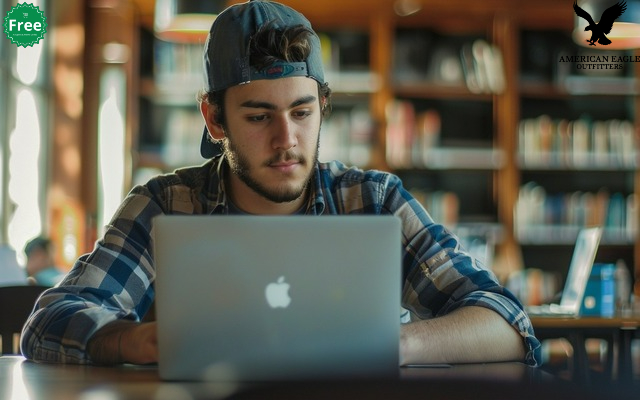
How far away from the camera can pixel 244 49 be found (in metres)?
1.77

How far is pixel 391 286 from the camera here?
1193mm

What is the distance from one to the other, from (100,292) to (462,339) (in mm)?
712

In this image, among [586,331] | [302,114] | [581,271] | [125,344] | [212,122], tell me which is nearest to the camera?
[125,344]

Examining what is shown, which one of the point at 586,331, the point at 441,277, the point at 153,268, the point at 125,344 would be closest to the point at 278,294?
the point at 125,344

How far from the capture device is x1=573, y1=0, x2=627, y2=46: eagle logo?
3992mm

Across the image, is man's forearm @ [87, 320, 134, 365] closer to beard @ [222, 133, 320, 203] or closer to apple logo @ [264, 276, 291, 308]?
apple logo @ [264, 276, 291, 308]

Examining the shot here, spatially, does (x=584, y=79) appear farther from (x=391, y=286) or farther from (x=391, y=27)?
(x=391, y=286)

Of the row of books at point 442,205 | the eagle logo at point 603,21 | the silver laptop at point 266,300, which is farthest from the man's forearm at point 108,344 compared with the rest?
the row of books at point 442,205

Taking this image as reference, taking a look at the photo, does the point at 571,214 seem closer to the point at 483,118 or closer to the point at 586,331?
the point at 483,118

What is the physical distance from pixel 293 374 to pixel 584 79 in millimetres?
4765

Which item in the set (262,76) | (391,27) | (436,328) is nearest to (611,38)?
(391,27)

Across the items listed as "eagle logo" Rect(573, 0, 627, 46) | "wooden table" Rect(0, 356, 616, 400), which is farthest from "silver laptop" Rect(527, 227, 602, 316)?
"wooden table" Rect(0, 356, 616, 400)

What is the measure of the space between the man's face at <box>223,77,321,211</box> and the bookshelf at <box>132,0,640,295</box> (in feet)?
11.4

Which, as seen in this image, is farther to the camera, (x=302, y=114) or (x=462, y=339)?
(x=302, y=114)
